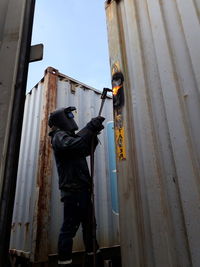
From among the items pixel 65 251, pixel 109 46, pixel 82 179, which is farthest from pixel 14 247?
pixel 109 46

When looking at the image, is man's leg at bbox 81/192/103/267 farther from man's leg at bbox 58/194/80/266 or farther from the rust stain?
the rust stain

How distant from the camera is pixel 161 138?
144 centimetres

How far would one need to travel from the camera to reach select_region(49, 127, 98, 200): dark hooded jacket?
2857 mm

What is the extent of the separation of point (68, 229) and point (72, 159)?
2.86 ft

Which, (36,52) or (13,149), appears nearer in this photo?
(13,149)

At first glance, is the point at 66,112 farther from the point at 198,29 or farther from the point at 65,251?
the point at 198,29

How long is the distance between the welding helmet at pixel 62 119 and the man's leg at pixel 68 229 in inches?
39.1

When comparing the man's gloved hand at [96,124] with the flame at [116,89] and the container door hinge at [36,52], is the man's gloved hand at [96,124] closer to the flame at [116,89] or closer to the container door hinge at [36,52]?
the flame at [116,89]

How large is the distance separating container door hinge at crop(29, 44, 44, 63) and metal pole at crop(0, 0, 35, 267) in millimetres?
46

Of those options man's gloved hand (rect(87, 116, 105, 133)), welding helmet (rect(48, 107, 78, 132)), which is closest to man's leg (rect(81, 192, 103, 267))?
man's gloved hand (rect(87, 116, 105, 133))

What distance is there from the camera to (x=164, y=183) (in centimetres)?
136

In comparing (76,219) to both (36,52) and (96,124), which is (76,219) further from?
(36,52)

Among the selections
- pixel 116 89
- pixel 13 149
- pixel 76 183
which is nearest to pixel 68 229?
pixel 76 183

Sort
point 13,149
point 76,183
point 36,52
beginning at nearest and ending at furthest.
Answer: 1. point 13,149
2. point 36,52
3. point 76,183
